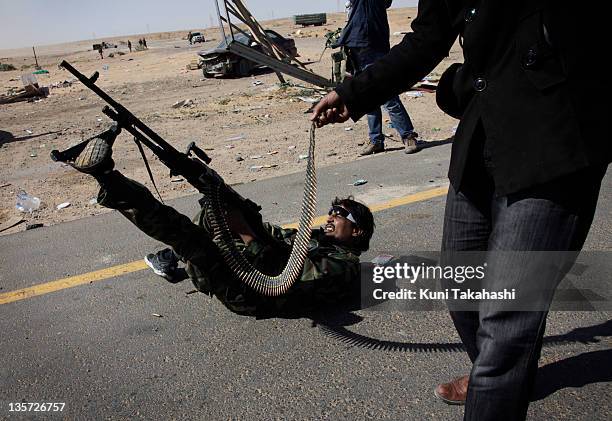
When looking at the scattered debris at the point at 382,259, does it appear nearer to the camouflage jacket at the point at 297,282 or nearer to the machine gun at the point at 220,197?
the camouflage jacket at the point at 297,282

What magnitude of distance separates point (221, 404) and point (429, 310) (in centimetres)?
126

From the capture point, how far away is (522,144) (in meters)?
1.54

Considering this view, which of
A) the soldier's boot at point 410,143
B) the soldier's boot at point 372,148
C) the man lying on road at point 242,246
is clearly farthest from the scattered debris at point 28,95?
the man lying on road at point 242,246

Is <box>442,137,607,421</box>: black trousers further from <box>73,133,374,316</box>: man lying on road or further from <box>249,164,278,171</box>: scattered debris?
<box>249,164,278,171</box>: scattered debris

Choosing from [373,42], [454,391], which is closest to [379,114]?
[373,42]

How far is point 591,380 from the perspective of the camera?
2.34 metres

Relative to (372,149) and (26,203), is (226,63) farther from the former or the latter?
(26,203)

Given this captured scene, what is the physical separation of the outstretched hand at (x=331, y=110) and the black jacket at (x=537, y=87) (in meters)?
0.53

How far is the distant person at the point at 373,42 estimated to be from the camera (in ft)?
20.4

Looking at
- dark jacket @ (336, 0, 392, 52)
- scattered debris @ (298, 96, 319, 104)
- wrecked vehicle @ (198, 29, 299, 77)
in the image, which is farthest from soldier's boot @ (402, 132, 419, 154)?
wrecked vehicle @ (198, 29, 299, 77)

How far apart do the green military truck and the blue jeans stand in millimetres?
43003

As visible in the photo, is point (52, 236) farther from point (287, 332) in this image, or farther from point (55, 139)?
point (55, 139)

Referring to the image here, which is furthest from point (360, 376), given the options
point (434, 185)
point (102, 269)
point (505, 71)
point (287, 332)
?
point (434, 185)

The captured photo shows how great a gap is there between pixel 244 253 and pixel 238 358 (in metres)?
0.56
